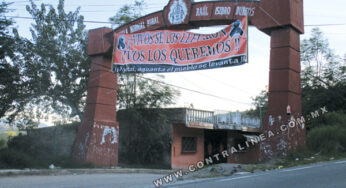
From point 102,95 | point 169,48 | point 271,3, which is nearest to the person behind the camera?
point 271,3

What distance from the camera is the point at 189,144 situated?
75.0 ft

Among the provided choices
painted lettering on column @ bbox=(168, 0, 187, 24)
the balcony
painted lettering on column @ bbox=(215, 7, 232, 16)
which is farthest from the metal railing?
painted lettering on column @ bbox=(215, 7, 232, 16)

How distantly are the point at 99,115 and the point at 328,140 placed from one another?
1057cm

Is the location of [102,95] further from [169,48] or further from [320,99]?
[320,99]

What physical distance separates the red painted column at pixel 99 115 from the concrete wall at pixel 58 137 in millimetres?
5032

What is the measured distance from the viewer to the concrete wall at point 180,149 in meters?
21.5

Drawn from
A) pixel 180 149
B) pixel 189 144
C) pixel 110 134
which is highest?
pixel 110 134

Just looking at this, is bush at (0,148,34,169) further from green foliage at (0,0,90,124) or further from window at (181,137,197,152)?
window at (181,137,197,152)

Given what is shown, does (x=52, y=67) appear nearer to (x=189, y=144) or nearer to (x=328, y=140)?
(x=189, y=144)

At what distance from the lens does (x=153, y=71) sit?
15758 mm

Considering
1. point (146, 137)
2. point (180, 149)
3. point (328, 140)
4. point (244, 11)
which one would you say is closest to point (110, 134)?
point (146, 137)

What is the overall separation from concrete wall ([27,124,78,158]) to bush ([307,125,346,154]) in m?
14.0

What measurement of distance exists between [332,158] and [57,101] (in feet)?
48.4

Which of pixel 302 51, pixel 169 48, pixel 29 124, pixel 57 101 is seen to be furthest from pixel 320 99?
pixel 29 124
